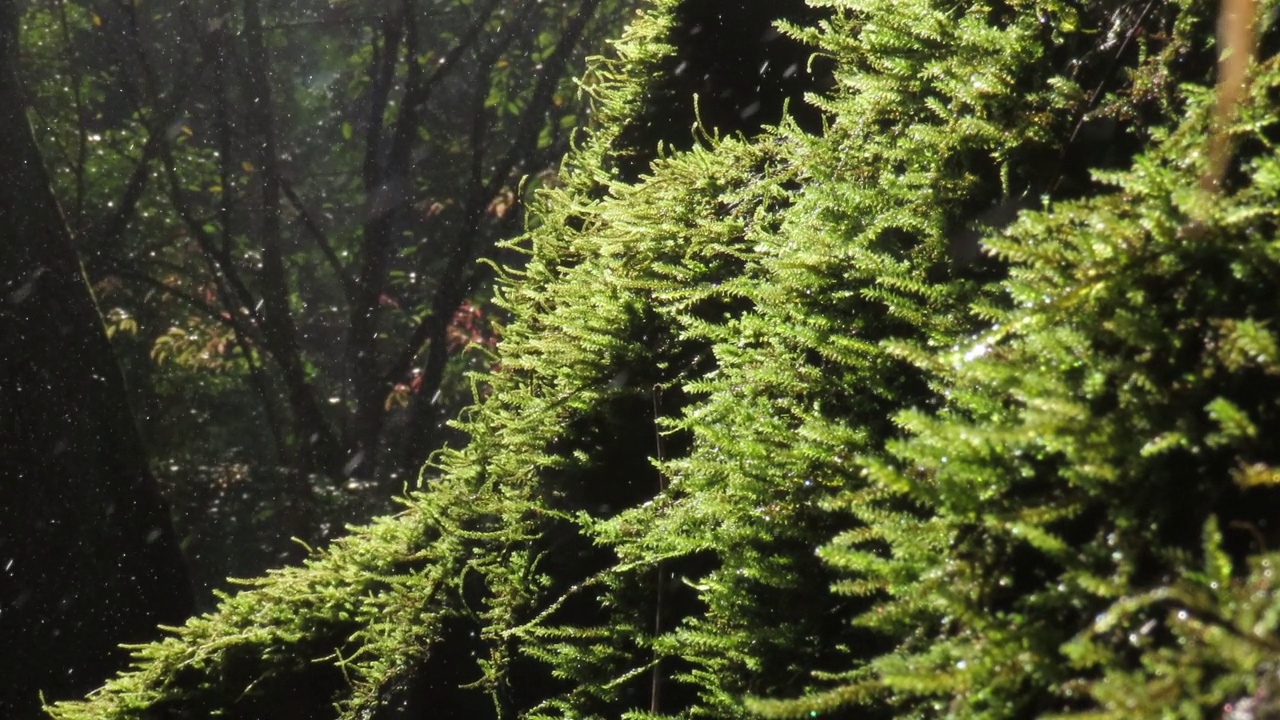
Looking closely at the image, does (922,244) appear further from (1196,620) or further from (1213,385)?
(1196,620)

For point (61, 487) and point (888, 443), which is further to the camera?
point (61, 487)

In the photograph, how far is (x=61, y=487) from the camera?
5.32 metres

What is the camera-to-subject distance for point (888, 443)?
1328 millimetres

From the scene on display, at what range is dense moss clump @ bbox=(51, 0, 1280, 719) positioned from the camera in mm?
1128

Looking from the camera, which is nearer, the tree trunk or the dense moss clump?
the dense moss clump

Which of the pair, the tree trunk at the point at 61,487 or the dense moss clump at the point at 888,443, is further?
the tree trunk at the point at 61,487

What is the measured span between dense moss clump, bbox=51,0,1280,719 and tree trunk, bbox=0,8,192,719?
2366 millimetres

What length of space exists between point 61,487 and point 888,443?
17.1ft

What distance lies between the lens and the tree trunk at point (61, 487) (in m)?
5.13

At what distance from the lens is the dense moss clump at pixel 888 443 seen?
1128mm

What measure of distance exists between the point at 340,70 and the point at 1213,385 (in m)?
17.9

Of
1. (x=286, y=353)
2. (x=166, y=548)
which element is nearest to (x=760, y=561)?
(x=166, y=548)

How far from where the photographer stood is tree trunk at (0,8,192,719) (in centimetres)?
513

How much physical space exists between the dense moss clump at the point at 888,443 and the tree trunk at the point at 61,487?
2.37m
